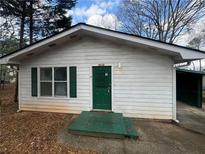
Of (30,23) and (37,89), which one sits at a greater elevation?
(30,23)

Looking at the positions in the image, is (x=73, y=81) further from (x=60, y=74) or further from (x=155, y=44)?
(x=155, y=44)

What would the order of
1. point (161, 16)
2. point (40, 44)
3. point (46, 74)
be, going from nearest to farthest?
1. point (40, 44)
2. point (46, 74)
3. point (161, 16)

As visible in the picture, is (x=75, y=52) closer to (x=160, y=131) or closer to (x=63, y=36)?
(x=63, y=36)

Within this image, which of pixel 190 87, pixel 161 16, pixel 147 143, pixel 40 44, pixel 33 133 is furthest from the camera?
pixel 161 16

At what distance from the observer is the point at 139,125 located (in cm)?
594

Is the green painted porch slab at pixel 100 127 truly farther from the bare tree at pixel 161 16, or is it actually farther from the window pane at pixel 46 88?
the bare tree at pixel 161 16

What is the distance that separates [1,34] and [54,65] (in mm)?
10074

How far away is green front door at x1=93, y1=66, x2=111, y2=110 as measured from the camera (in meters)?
7.15

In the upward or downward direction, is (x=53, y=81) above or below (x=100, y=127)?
above

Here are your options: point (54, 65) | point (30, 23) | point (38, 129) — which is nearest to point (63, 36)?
point (54, 65)

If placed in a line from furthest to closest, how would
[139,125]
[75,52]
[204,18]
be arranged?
[204,18]
[75,52]
[139,125]

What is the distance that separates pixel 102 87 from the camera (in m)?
7.21

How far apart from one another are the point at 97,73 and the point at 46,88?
8.54 ft

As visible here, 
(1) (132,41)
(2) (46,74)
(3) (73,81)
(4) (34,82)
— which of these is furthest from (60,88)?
(1) (132,41)
